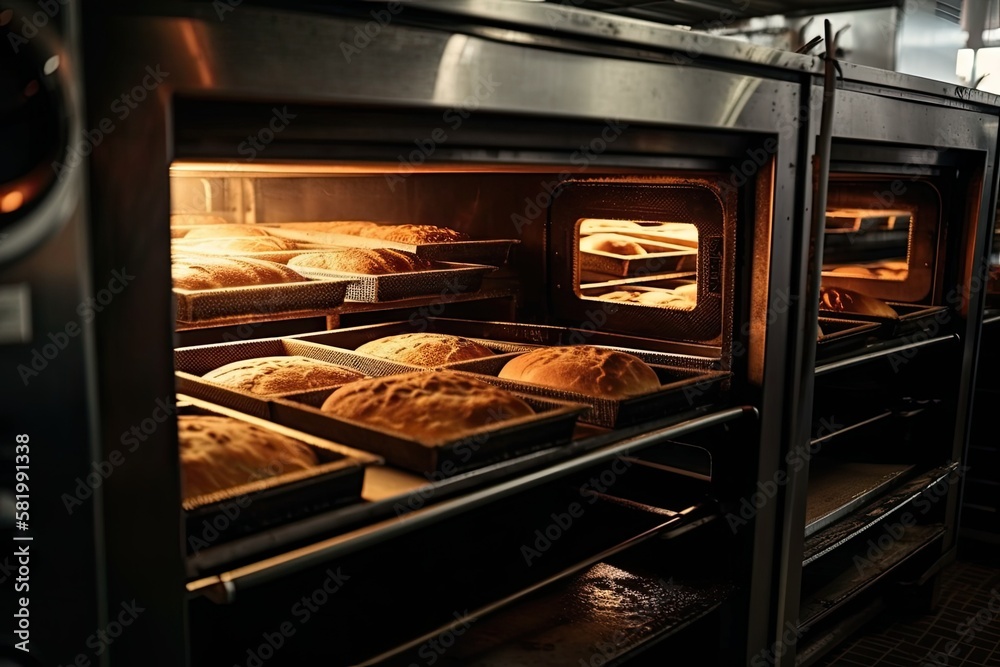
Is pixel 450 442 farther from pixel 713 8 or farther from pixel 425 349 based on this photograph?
pixel 713 8

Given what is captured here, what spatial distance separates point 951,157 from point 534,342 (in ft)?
5.51

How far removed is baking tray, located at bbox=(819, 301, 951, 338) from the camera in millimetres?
2754

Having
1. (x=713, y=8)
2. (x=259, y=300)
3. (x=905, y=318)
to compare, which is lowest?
(x=905, y=318)

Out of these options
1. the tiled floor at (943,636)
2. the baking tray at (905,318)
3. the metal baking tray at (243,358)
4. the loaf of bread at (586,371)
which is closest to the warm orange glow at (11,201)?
the metal baking tray at (243,358)

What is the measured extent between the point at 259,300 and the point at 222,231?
19.9 inches

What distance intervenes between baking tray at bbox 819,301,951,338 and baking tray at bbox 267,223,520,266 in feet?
3.77

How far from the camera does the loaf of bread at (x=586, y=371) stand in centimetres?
193

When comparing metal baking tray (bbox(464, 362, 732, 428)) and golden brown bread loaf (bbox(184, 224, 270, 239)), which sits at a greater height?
golden brown bread loaf (bbox(184, 224, 270, 239))

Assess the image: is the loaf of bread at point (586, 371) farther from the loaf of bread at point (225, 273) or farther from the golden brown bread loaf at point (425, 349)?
the loaf of bread at point (225, 273)

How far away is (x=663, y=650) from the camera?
91.0 inches

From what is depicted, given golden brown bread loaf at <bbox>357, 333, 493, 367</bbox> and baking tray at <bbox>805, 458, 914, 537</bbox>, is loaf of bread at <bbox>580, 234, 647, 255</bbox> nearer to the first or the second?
golden brown bread loaf at <bbox>357, 333, 493, 367</bbox>

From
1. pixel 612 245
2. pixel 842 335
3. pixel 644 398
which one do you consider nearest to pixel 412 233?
pixel 612 245

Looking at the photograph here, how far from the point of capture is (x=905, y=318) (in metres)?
2.81

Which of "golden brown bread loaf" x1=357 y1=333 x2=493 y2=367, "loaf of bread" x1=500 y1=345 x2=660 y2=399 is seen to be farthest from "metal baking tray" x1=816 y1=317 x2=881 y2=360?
"golden brown bread loaf" x1=357 y1=333 x2=493 y2=367
